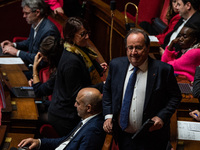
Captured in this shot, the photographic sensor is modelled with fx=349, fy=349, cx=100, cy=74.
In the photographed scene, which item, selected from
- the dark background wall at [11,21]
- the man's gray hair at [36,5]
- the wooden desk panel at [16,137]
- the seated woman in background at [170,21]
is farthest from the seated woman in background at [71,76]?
the dark background wall at [11,21]

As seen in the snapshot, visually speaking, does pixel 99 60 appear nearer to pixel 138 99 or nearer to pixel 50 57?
pixel 50 57

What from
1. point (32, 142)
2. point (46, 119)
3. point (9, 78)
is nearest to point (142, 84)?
point (32, 142)

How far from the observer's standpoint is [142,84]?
2.00m

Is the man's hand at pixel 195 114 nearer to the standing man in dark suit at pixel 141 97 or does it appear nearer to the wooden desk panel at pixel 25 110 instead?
the standing man in dark suit at pixel 141 97

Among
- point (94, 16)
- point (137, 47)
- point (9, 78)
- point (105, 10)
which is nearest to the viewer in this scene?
point (137, 47)

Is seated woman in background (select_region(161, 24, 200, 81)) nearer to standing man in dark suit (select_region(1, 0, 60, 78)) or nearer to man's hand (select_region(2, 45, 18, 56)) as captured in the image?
standing man in dark suit (select_region(1, 0, 60, 78))

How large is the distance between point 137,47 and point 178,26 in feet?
6.05

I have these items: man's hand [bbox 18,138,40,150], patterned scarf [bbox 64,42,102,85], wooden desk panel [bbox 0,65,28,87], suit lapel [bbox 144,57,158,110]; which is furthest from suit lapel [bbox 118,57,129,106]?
wooden desk panel [bbox 0,65,28,87]

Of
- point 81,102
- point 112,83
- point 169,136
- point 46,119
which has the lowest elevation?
point 46,119

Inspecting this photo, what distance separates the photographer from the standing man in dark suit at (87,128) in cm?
212

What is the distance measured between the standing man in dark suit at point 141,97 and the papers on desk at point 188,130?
6.9 inches

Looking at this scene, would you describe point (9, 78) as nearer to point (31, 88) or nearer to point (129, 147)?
point (31, 88)

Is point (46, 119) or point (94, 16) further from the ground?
point (94, 16)

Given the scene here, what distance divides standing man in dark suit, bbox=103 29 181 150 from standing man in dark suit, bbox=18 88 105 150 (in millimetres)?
110
